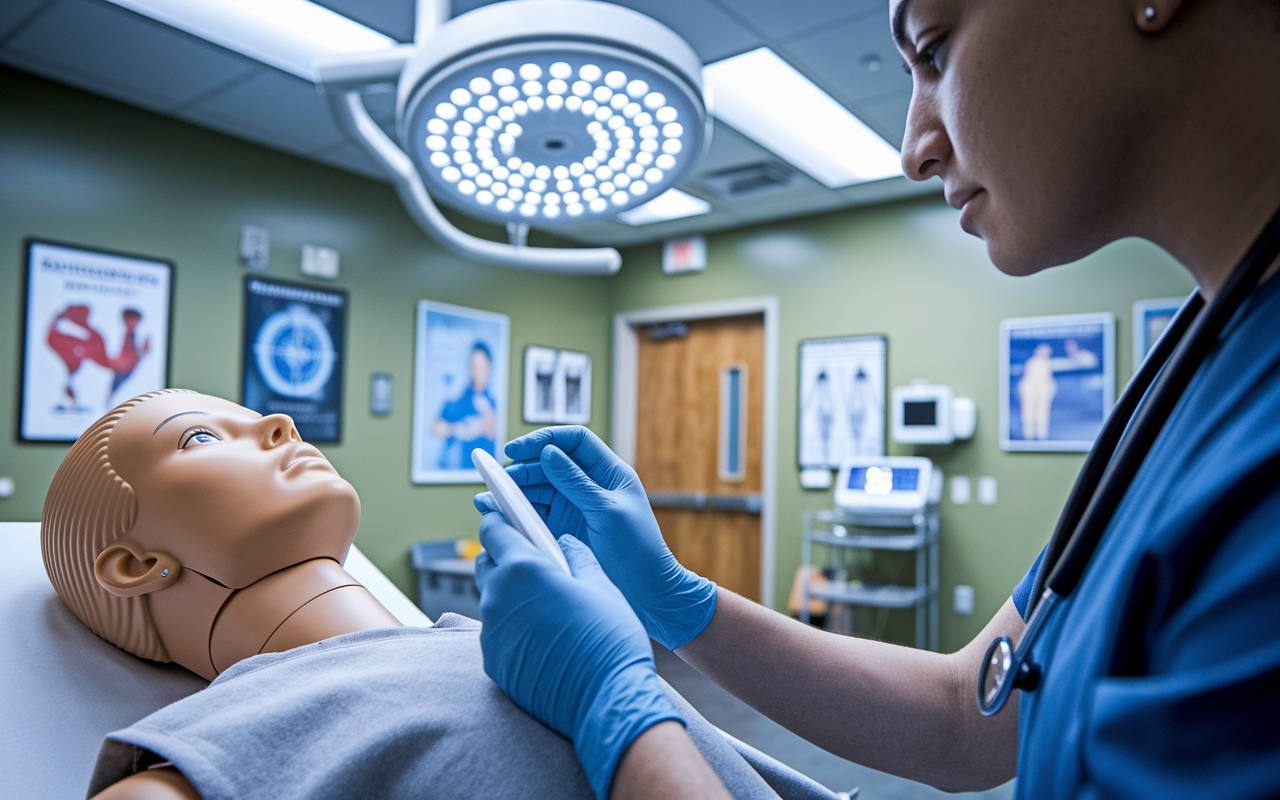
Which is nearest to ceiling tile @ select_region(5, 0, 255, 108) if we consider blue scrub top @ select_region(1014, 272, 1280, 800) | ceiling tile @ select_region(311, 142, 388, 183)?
ceiling tile @ select_region(311, 142, 388, 183)

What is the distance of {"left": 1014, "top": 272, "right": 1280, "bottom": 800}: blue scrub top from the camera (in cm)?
39

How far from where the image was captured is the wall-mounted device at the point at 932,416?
12.1 ft

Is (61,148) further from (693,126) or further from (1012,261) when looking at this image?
(1012,261)

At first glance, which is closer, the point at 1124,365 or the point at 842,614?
the point at 1124,365

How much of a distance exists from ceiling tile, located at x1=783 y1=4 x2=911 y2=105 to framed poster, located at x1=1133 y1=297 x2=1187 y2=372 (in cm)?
154

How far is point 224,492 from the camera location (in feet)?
3.55

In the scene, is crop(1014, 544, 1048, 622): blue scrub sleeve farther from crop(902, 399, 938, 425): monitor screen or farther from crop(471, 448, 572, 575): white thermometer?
crop(902, 399, 938, 425): monitor screen

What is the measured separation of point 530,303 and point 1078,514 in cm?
406

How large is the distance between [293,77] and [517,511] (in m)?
2.57

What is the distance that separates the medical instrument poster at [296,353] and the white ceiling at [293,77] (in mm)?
665

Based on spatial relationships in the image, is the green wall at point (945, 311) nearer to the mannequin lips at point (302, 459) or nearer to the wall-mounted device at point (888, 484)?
the wall-mounted device at point (888, 484)

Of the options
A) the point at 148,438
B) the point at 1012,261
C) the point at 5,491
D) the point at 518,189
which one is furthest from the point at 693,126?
the point at 5,491

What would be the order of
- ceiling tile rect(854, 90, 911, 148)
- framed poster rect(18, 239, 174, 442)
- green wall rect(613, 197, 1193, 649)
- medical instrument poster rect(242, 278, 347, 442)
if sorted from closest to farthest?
framed poster rect(18, 239, 174, 442) → ceiling tile rect(854, 90, 911, 148) → medical instrument poster rect(242, 278, 347, 442) → green wall rect(613, 197, 1193, 649)

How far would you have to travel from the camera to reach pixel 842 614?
12.8 ft
